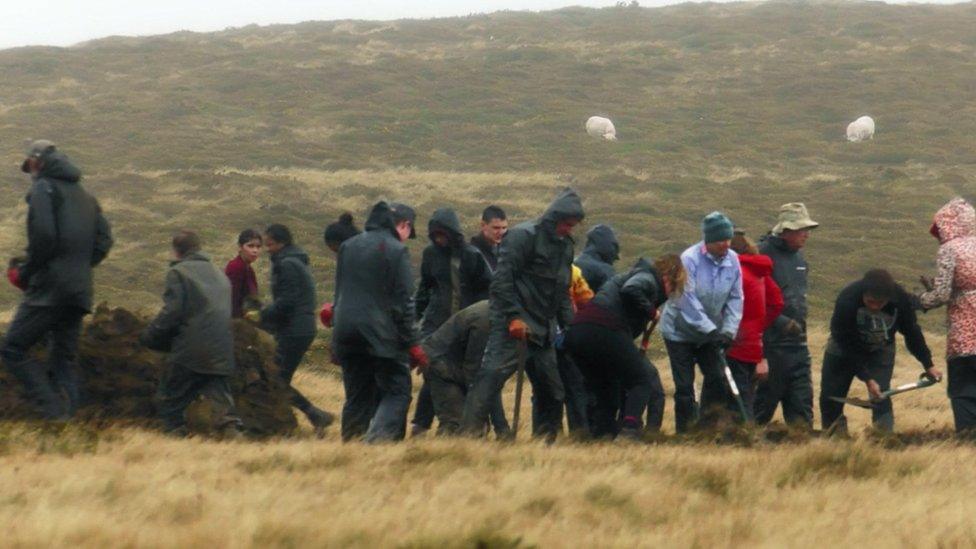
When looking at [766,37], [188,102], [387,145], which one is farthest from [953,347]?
[766,37]

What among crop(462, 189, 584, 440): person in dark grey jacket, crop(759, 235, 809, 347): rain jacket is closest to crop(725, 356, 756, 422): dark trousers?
crop(759, 235, 809, 347): rain jacket

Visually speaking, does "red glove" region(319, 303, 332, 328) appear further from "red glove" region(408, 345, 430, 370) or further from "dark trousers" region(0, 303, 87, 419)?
"dark trousers" region(0, 303, 87, 419)

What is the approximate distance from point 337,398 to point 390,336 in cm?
604

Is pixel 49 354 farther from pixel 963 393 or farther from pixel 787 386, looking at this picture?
pixel 963 393

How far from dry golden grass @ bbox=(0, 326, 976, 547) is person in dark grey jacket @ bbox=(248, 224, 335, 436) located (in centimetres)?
263

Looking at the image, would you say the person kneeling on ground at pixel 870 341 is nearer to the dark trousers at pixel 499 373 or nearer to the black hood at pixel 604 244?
the black hood at pixel 604 244

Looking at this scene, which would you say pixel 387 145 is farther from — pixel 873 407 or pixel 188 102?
pixel 873 407

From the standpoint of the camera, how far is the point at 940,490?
9.38 meters

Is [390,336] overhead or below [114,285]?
overhead

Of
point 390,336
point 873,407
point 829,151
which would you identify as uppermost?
point 390,336

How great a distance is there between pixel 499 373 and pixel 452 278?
1405 mm

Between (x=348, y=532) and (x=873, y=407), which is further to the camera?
(x=873, y=407)

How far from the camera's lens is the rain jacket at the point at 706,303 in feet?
39.3

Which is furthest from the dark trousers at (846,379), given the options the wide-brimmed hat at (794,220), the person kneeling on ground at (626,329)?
the person kneeling on ground at (626,329)
